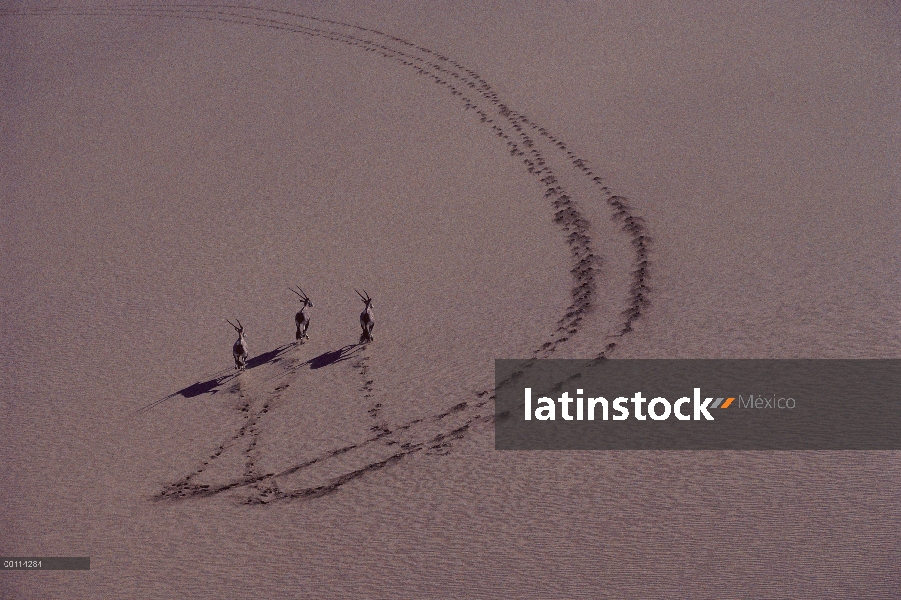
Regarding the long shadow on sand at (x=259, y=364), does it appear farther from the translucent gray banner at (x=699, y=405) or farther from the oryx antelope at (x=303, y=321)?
the translucent gray banner at (x=699, y=405)

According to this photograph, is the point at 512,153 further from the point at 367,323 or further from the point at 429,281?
the point at 367,323

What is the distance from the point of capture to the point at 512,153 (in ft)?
84.4

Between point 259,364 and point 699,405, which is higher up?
point 259,364

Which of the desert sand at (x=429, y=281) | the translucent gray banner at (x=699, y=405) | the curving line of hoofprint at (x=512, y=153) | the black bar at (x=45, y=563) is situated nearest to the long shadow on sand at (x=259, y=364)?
the desert sand at (x=429, y=281)

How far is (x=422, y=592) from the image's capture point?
1130cm

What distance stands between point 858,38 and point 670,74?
20.0 feet

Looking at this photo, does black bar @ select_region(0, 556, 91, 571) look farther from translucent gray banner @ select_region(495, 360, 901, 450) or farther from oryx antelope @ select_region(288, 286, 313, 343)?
oryx antelope @ select_region(288, 286, 313, 343)

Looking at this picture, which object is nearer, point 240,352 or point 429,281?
point 240,352

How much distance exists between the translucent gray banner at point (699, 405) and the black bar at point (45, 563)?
5888mm

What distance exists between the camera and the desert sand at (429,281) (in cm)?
1207

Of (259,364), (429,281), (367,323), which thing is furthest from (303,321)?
(429,281)

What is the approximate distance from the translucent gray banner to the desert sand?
37cm

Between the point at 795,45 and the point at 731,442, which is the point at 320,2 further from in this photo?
the point at 731,442

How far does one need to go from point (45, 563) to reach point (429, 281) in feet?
32.2
